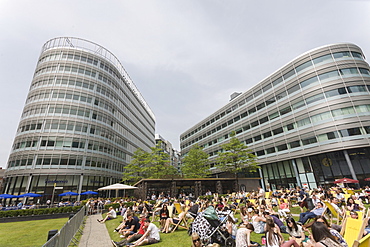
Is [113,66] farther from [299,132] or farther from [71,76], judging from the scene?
[299,132]

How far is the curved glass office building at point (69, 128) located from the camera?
35688 millimetres

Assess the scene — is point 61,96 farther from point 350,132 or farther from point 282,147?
point 350,132

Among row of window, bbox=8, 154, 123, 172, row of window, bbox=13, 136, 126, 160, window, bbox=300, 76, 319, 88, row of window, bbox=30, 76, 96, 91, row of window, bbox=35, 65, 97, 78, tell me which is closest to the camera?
window, bbox=300, 76, 319, 88

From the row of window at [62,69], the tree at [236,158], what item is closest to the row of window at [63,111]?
the row of window at [62,69]

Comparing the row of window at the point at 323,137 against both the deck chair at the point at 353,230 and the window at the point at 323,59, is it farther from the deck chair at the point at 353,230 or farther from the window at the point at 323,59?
the deck chair at the point at 353,230

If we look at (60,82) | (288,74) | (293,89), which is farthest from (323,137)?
(60,82)

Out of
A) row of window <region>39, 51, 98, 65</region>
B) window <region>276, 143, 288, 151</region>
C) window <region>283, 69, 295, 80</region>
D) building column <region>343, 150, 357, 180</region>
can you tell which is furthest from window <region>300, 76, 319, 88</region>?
row of window <region>39, 51, 98, 65</region>

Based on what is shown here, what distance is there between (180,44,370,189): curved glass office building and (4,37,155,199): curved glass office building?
3381 cm

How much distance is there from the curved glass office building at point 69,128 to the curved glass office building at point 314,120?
33810 millimetres

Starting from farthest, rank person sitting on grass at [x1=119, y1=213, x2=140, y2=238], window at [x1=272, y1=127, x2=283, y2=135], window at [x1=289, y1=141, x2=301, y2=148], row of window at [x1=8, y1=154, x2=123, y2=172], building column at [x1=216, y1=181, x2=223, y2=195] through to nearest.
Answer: window at [x1=272, y1=127, x2=283, y2=135] → row of window at [x1=8, y1=154, x2=123, y2=172] → window at [x1=289, y1=141, x2=301, y2=148] → building column at [x1=216, y1=181, x2=223, y2=195] → person sitting on grass at [x1=119, y1=213, x2=140, y2=238]

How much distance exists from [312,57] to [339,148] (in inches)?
638

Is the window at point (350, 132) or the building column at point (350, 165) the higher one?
the window at point (350, 132)

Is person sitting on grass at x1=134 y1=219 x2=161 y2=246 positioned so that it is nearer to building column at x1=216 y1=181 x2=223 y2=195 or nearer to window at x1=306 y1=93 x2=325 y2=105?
building column at x1=216 y1=181 x2=223 y2=195

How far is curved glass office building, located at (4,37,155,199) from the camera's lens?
35688 millimetres
